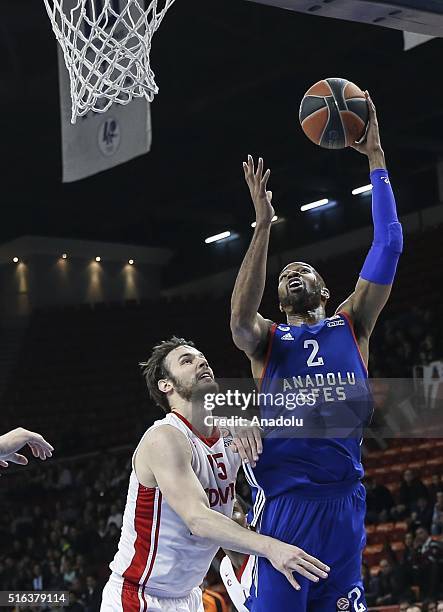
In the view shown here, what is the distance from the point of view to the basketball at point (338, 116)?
3928mm

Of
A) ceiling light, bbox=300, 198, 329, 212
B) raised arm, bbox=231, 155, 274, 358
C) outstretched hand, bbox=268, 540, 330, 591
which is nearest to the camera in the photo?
outstretched hand, bbox=268, 540, 330, 591

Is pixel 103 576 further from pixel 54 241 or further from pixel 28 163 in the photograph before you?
pixel 54 241

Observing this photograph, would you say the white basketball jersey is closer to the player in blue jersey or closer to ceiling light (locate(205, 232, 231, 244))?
the player in blue jersey

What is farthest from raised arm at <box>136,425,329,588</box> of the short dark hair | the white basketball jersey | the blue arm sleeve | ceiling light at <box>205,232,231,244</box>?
ceiling light at <box>205,232,231,244</box>

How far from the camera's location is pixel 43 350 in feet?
67.2

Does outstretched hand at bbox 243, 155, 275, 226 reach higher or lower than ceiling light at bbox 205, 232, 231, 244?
lower

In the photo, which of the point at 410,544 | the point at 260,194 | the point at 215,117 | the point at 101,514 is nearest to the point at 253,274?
the point at 260,194

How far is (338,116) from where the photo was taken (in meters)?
3.93

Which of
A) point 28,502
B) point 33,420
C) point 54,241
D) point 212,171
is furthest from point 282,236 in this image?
point 28,502

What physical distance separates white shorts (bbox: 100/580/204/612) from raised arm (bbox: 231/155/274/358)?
98 cm

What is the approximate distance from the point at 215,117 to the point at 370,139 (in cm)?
1334

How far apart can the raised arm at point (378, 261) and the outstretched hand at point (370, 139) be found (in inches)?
2.8

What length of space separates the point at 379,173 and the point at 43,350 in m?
17.3

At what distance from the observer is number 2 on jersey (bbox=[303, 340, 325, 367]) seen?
3.61 meters
